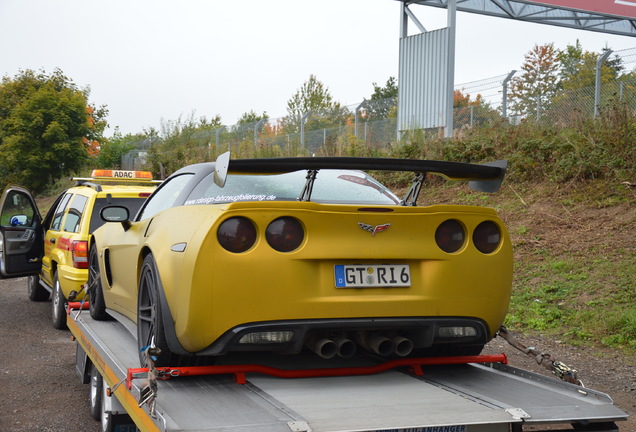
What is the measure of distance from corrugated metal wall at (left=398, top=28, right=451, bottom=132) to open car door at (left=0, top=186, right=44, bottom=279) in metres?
10.2

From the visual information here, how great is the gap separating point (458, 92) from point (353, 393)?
52.5 ft

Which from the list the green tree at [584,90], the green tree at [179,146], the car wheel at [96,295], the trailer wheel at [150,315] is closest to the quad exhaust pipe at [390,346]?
the trailer wheel at [150,315]

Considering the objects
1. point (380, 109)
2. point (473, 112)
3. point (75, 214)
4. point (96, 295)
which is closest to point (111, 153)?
point (380, 109)

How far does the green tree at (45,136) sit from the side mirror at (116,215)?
1169 inches

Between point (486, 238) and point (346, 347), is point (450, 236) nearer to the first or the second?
point (486, 238)

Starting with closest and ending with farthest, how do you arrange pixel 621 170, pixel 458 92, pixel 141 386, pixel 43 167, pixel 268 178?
pixel 141 386
pixel 268 178
pixel 621 170
pixel 458 92
pixel 43 167

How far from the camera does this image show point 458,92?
737 inches

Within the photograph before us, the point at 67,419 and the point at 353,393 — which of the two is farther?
the point at 67,419

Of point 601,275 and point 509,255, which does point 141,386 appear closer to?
point 509,255

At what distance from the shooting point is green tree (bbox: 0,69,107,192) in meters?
33.4

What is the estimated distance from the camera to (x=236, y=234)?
3604 mm

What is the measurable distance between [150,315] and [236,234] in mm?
1029

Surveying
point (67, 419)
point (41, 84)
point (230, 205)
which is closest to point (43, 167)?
point (41, 84)

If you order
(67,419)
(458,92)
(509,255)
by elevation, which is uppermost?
(458,92)
